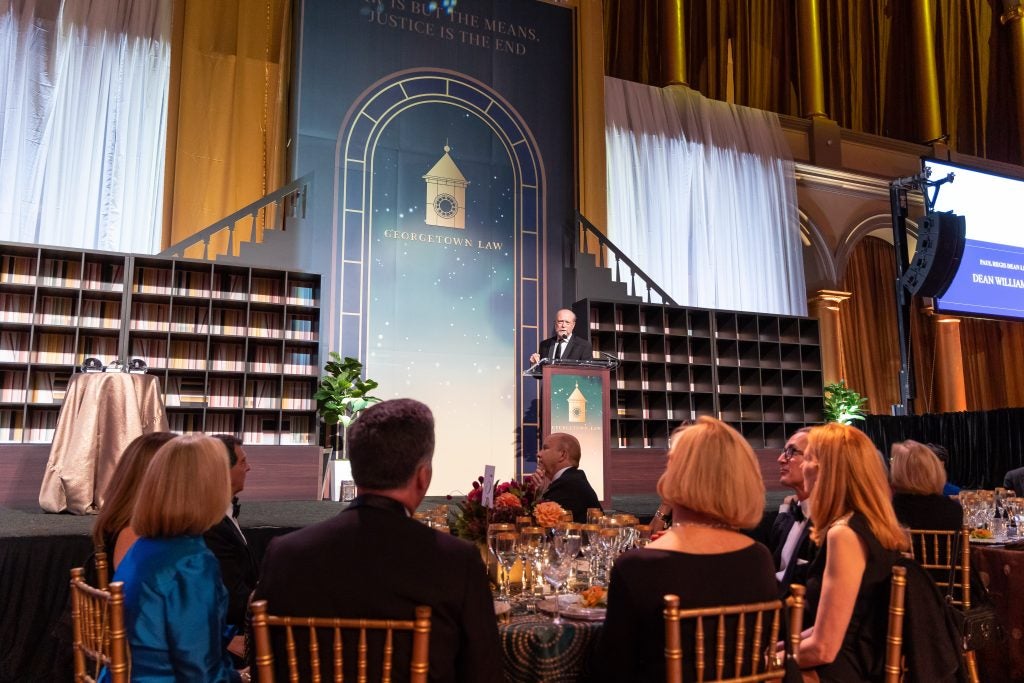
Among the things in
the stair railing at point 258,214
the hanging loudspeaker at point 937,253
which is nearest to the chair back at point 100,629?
the stair railing at point 258,214

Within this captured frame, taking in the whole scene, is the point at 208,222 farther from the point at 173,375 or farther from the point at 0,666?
the point at 0,666

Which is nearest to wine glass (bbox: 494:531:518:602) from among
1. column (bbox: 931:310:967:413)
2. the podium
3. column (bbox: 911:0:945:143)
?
the podium

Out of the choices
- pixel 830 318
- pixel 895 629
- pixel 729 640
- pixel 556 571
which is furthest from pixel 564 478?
pixel 830 318

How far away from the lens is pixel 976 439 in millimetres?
8320

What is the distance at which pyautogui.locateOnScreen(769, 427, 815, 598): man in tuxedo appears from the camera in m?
2.34

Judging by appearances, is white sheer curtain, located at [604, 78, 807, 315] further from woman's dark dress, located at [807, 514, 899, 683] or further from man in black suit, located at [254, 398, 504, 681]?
man in black suit, located at [254, 398, 504, 681]

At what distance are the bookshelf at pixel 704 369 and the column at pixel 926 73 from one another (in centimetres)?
517

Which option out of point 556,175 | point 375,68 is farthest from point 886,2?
point 375,68

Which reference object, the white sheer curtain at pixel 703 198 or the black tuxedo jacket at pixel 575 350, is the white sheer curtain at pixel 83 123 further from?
the white sheer curtain at pixel 703 198

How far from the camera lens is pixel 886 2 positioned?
12.6m

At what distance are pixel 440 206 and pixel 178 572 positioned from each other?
636 cm

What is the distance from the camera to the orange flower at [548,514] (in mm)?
2441

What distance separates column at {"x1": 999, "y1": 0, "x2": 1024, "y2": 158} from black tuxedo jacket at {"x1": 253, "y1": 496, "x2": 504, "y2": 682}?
14.2 m

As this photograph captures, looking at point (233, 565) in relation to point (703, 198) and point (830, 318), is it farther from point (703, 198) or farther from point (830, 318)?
point (830, 318)
